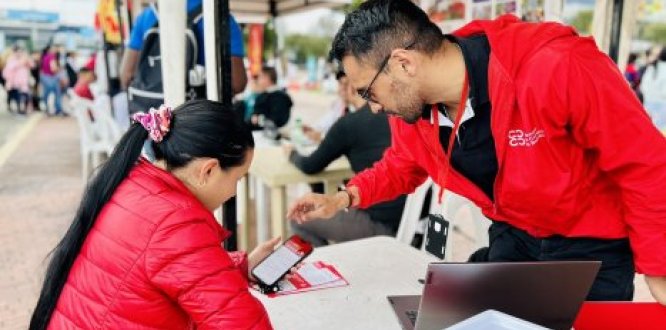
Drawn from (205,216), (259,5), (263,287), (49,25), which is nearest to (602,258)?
(263,287)

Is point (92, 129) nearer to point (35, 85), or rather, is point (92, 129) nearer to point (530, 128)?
point (530, 128)

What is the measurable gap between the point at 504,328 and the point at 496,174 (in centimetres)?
47

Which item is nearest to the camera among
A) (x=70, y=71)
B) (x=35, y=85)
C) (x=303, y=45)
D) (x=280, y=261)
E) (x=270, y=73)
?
Answer: (x=280, y=261)

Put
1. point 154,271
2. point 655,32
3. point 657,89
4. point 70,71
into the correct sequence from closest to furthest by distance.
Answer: point 154,271
point 657,89
point 70,71
point 655,32

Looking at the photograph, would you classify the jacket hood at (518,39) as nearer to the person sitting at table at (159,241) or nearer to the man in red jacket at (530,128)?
the man in red jacket at (530,128)


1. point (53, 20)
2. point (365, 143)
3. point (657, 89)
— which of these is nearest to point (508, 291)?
point (365, 143)

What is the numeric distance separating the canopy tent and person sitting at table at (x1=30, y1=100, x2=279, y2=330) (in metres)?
6.14

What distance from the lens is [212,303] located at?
968 mm

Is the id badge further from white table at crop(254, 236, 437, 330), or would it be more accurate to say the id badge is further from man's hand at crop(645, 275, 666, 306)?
man's hand at crop(645, 275, 666, 306)

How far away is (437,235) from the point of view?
142cm

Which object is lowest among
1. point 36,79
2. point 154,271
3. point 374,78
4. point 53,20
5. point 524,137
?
point 36,79

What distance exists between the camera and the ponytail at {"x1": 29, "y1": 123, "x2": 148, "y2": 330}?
1.07 m

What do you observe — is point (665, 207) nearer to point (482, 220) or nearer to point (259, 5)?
point (482, 220)

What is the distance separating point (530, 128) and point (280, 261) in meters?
0.66
